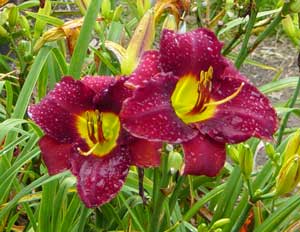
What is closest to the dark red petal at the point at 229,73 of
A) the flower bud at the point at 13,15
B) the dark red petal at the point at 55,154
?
the dark red petal at the point at 55,154

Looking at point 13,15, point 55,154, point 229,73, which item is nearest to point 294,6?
point 229,73

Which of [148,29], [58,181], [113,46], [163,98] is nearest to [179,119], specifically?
[163,98]

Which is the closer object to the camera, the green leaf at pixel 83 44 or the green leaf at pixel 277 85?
the green leaf at pixel 83 44

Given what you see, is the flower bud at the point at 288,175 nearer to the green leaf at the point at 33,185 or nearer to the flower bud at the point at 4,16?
the green leaf at the point at 33,185

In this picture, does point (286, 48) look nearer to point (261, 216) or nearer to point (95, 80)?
point (261, 216)

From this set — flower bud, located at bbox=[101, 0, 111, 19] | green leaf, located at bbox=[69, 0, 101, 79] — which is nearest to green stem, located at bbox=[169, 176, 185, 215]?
green leaf, located at bbox=[69, 0, 101, 79]

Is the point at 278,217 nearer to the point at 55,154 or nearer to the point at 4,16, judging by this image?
the point at 55,154

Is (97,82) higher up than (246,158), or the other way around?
(97,82)

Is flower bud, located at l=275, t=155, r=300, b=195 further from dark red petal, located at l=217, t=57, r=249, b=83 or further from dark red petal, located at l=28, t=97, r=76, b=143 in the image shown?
dark red petal, located at l=28, t=97, r=76, b=143
